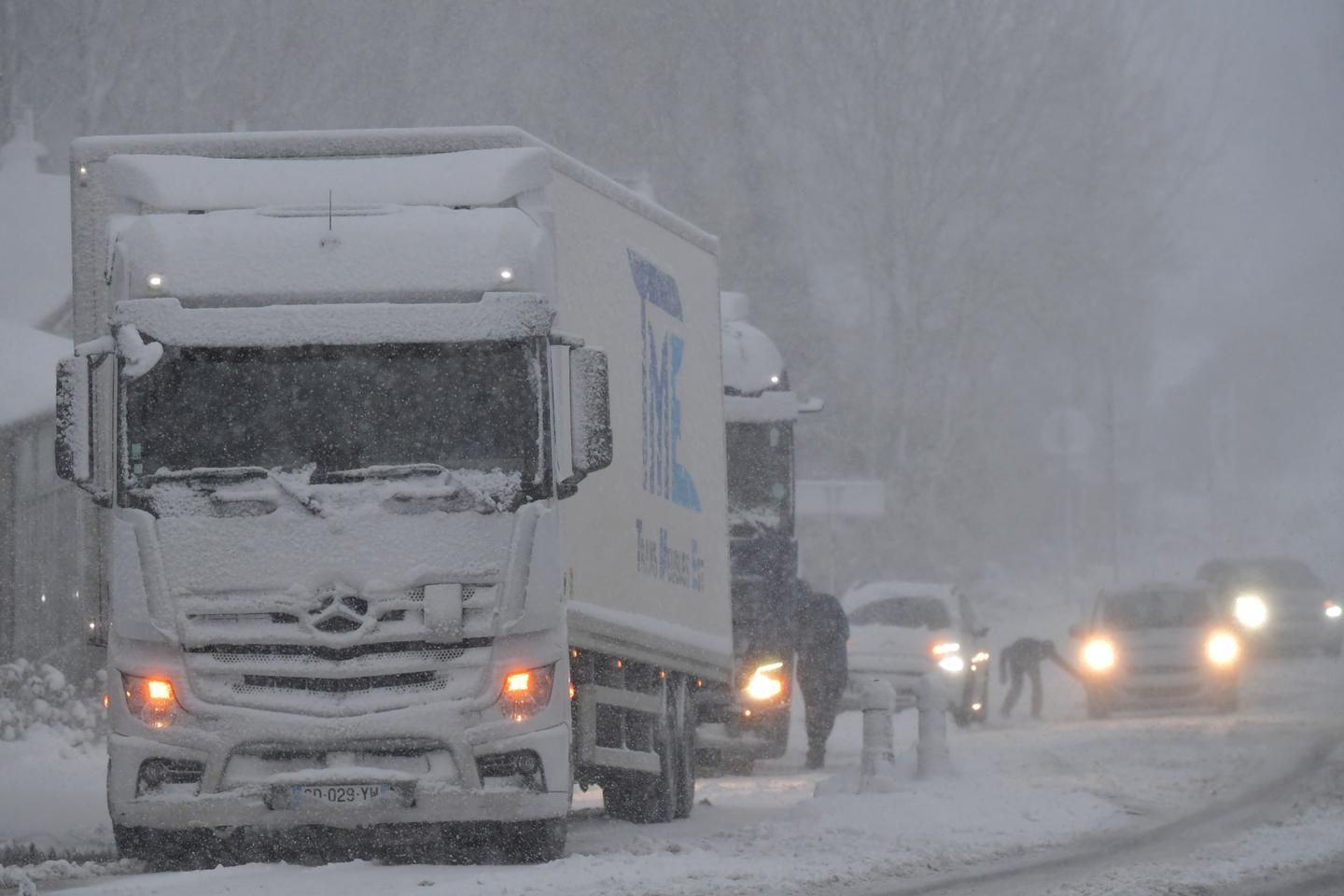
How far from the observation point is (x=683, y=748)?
47.5ft

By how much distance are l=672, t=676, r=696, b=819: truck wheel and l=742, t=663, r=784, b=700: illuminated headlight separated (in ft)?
10.8

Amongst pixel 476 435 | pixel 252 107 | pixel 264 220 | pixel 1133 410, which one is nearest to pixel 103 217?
pixel 264 220

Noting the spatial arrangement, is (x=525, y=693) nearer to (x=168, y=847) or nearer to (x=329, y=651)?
(x=329, y=651)

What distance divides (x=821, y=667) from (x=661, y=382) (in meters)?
7.07

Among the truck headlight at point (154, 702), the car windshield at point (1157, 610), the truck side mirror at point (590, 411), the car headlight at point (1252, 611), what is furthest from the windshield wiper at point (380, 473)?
the car headlight at point (1252, 611)

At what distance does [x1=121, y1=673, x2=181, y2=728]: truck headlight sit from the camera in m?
10.4

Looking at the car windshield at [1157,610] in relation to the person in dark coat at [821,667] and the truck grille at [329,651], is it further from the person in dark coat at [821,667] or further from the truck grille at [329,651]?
the truck grille at [329,651]

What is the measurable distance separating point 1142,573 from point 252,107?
32.5m

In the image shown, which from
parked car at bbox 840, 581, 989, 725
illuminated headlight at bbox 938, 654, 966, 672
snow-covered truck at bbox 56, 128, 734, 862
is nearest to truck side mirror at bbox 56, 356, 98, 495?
snow-covered truck at bbox 56, 128, 734, 862

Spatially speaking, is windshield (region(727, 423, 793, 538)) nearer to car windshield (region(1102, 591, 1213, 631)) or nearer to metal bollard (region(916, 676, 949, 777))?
metal bollard (region(916, 676, 949, 777))

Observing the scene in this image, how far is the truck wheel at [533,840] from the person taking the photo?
10.9 metres

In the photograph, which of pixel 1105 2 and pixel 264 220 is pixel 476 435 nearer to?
pixel 264 220

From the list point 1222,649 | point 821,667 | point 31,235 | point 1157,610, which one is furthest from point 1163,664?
point 31,235

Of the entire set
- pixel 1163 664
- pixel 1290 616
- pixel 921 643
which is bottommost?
pixel 1290 616
